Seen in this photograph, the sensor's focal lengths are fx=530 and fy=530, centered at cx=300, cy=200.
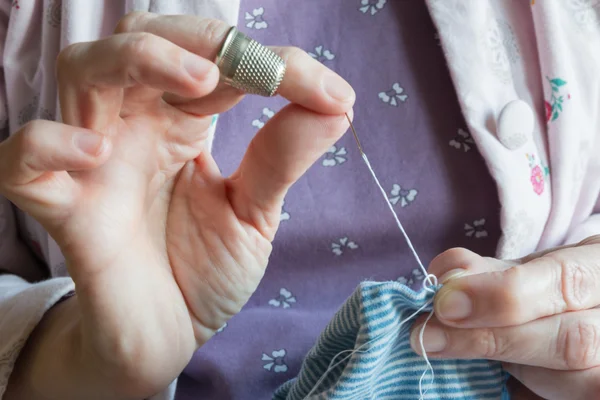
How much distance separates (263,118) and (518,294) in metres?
0.39

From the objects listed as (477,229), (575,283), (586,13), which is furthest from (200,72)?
(586,13)

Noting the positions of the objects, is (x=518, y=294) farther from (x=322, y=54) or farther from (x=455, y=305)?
(x=322, y=54)

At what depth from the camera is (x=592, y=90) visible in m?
0.73

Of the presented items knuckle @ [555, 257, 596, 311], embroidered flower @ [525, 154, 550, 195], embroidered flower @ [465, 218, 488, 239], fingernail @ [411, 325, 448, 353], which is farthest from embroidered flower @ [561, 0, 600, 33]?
fingernail @ [411, 325, 448, 353]

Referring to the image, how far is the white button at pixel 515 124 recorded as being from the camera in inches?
26.2

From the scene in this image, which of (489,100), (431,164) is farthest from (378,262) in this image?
(489,100)

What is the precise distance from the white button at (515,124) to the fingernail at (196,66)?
0.42 meters

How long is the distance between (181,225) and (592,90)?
581mm

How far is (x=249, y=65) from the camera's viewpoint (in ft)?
Result: 1.32

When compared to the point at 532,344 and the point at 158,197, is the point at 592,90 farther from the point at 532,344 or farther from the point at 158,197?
the point at 158,197

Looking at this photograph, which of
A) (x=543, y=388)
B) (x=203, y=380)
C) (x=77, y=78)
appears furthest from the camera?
(x=203, y=380)

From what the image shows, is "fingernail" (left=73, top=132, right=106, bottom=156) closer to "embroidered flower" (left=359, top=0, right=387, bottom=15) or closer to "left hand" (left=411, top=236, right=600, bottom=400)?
"left hand" (left=411, top=236, right=600, bottom=400)

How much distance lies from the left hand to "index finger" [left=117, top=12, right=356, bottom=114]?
18cm

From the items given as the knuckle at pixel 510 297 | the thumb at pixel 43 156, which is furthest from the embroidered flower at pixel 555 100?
the thumb at pixel 43 156
